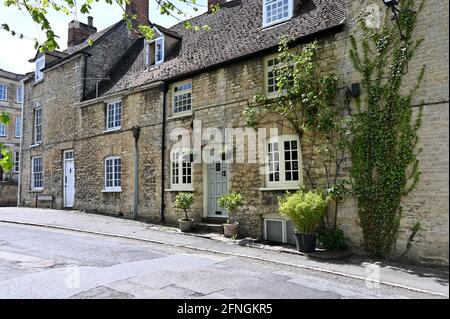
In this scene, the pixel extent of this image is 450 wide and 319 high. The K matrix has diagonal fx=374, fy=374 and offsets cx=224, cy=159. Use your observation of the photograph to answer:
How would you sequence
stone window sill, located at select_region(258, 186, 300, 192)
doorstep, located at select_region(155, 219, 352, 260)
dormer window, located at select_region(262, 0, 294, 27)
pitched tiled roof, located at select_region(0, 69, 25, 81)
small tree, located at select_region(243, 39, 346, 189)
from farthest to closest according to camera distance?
pitched tiled roof, located at select_region(0, 69, 25, 81) → dormer window, located at select_region(262, 0, 294, 27) → stone window sill, located at select_region(258, 186, 300, 192) → small tree, located at select_region(243, 39, 346, 189) → doorstep, located at select_region(155, 219, 352, 260)

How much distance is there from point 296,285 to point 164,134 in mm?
9436

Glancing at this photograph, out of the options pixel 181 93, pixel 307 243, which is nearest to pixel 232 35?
pixel 181 93

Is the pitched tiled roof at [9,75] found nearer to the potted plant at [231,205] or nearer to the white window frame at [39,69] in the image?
the white window frame at [39,69]

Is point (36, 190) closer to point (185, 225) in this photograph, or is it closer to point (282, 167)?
point (185, 225)

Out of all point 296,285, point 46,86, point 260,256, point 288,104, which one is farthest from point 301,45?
point 46,86

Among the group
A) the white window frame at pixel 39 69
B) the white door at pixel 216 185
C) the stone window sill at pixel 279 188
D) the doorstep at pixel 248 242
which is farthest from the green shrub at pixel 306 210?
the white window frame at pixel 39 69

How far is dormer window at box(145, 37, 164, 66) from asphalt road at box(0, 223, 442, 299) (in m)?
9.46

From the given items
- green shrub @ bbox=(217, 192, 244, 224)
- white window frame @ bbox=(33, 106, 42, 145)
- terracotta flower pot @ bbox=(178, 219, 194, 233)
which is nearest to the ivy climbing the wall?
green shrub @ bbox=(217, 192, 244, 224)

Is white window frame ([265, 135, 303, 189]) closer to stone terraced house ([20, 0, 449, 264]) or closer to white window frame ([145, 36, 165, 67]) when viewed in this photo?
stone terraced house ([20, 0, 449, 264])

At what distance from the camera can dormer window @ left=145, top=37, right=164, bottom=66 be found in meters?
16.3

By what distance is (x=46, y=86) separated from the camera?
69.6ft

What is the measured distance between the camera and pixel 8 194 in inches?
984

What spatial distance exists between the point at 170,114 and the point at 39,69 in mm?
12329

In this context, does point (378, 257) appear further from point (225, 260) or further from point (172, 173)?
point (172, 173)
